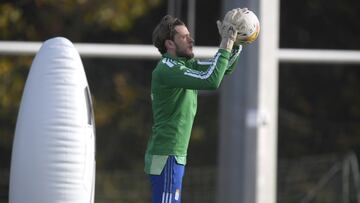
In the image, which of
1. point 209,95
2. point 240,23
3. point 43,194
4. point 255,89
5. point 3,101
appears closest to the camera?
point 240,23

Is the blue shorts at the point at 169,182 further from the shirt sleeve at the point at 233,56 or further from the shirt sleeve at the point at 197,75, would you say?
the shirt sleeve at the point at 233,56

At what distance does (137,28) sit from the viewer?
8.62 meters

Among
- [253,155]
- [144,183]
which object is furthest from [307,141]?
[253,155]

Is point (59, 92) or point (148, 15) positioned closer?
point (59, 92)

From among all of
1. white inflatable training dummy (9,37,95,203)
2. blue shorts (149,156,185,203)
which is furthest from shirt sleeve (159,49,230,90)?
white inflatable training dummy (9,37,95,203)

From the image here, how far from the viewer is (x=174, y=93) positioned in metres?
4.40

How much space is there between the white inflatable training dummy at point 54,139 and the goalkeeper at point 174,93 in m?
0.50

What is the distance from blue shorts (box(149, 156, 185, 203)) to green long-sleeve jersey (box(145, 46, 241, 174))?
3cm

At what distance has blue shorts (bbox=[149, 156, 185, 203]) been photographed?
4336mm

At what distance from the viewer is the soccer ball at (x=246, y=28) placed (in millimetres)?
4359

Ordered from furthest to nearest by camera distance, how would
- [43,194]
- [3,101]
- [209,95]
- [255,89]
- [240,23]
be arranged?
[209,95] → [3,101] → [255,89] → [43,194] → [240,23]

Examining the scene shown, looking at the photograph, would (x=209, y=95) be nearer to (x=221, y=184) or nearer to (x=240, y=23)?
(x=221, y=184)

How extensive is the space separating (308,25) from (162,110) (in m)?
5.02

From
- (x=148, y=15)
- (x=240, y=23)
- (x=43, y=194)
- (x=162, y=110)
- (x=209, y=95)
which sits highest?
(x=148, y=15)
